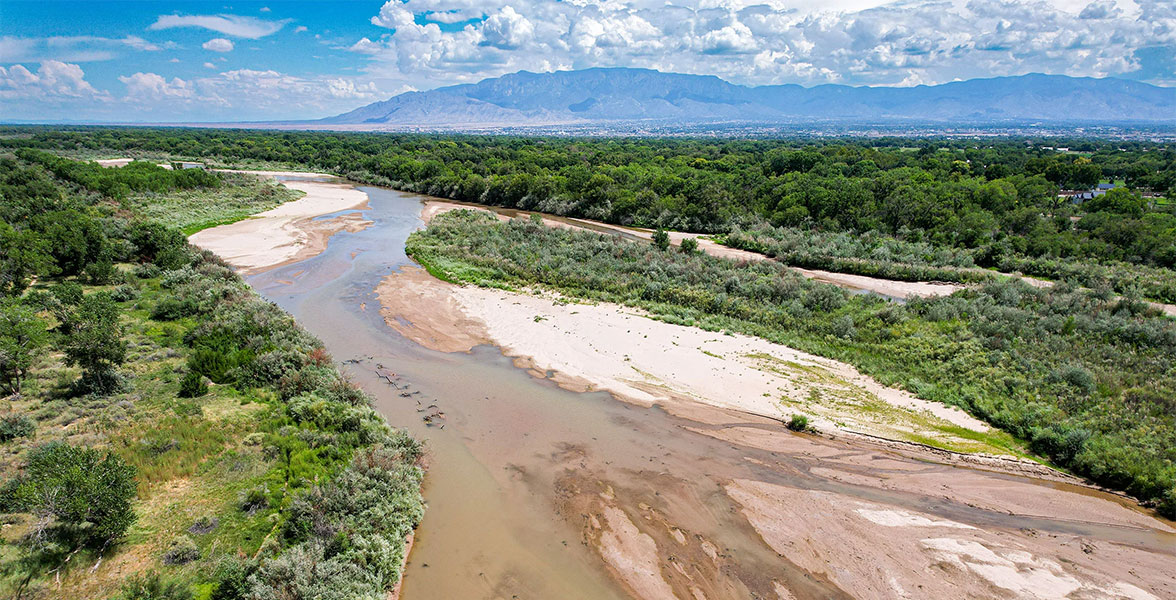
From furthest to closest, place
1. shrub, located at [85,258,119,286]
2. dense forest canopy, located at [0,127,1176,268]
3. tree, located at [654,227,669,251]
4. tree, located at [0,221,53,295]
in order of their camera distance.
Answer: tree, located at [654,227,669,251], dense forest canopy, located at [0,127,1176,268], shrub, located at [85,258,119,286], tree, located at [0,221,53,295]

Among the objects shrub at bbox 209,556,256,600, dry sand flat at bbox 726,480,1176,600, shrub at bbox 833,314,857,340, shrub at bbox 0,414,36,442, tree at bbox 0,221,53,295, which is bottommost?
dry sand flat at bbox 726,480,1176,600

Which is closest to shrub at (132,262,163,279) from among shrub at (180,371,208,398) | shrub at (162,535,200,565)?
shrub at (180,371,208,398)

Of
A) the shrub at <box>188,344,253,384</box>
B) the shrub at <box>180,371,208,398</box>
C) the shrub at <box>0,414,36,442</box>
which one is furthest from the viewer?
the shrub at <box>188,344,253,384</box>

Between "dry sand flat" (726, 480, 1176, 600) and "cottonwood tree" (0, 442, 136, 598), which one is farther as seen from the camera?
"dry sand flat" (726, 480, 1176, 600)

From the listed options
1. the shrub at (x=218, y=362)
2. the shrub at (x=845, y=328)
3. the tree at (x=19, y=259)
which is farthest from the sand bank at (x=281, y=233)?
the shrub at (x=845, y=328)

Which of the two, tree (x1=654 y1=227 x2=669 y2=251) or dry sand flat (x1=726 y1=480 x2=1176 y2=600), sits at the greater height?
tree (x1=654 y1=227 x2=669 y2=251)

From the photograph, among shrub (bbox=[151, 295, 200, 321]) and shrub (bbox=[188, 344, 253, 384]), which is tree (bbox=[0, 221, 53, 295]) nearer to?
shrub (bbox=[151, 295, 200, 321])

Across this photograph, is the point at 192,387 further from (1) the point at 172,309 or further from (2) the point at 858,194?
(2) the point at 858,194
